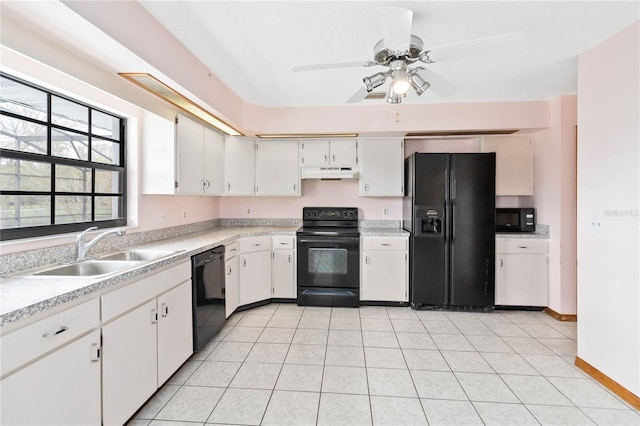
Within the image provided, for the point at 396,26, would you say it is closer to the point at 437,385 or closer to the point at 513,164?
the point at 437,385

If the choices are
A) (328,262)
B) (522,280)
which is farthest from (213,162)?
(522,280)

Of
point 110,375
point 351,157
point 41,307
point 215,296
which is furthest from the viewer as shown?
point 351,157

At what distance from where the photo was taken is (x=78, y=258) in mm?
1925

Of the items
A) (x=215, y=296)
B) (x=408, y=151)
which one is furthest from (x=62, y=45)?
(x=408, y=151)

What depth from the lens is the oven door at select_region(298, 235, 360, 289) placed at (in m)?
3.53

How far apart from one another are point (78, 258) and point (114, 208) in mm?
687

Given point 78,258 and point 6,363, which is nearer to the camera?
point 6,363

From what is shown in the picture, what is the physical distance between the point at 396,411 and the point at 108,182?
9.17 feet

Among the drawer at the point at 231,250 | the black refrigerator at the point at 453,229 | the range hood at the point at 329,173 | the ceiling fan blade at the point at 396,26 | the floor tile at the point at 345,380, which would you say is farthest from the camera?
the range hood at the point at 329,173

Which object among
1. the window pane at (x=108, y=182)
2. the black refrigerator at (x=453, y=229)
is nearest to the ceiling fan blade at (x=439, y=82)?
the black refrigerator at (x=453, y=229)

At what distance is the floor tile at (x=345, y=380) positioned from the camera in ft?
6.49

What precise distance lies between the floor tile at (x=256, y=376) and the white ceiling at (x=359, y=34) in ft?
8.15

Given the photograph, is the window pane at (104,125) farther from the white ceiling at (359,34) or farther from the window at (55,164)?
the white ceiling at (359,34)

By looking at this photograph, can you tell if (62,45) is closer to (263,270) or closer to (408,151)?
(263,270)
